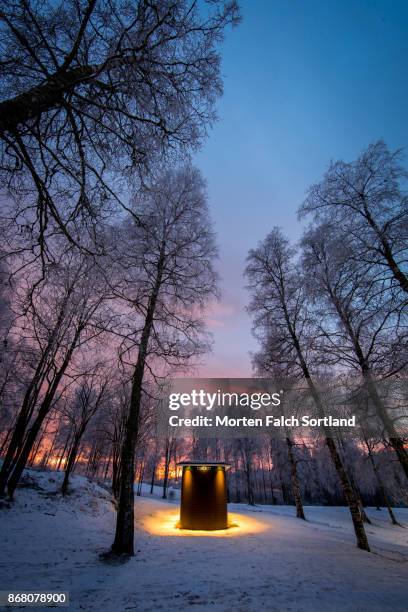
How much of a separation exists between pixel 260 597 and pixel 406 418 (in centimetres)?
454

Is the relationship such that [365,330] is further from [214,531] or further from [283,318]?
[214,531]

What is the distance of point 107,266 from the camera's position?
12.3ft

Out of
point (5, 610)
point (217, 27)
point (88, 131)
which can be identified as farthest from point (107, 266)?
point (5, 610)

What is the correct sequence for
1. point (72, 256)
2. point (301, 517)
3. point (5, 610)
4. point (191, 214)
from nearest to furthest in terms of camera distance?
point (5, 610), point (72, 256), point (191, 214), point (301, 517)

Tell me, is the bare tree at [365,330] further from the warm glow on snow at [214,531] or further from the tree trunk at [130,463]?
the warm glow on snow at [214,531]

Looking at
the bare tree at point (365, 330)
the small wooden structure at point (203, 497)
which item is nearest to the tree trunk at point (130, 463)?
the bare tree at point (365, 330)

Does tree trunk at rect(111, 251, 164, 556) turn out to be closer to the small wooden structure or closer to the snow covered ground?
the snow covered ground

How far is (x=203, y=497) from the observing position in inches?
519

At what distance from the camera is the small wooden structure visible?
1267 cm

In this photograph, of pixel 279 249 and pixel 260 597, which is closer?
pixel 260 597

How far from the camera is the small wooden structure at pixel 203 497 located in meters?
12.7

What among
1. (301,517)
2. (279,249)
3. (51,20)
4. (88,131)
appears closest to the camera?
(51,20)

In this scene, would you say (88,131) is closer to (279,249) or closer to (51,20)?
(51,20)

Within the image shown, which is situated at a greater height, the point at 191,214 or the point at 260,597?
the point at 191,214
